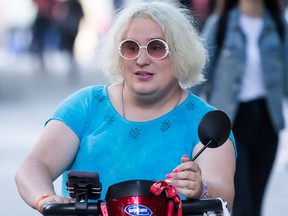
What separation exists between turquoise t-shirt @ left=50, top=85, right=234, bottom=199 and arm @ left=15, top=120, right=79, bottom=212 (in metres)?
0.03

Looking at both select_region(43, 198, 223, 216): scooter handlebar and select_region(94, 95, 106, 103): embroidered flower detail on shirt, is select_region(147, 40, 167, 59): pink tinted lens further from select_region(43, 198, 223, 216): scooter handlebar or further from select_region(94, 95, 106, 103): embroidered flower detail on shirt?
select_region(43, 198, 223, 216): scooter handlebar

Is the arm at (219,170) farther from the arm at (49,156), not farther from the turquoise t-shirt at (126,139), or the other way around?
the arm at (49,156)

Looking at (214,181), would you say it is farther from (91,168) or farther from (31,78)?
(31,78)

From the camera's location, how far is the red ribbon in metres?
3.71

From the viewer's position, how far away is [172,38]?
4.57 m

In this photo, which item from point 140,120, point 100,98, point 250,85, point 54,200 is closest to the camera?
point 54,200

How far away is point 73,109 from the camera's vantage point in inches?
181

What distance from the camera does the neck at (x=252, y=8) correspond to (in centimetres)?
748

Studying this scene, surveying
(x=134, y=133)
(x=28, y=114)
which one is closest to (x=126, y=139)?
(x=134, y=133)

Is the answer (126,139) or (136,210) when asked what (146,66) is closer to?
(126,139)

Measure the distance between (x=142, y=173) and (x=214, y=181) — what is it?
0.30 m

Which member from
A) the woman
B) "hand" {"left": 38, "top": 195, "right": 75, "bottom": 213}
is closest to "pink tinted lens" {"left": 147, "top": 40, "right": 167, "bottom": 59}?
the woman

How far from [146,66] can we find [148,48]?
0.25 feet

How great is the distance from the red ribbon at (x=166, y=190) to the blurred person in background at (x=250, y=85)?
3.47 meters
